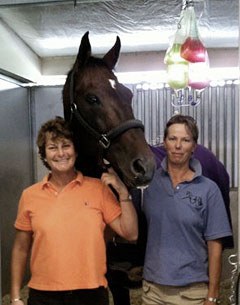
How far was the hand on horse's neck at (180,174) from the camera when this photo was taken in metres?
1.28

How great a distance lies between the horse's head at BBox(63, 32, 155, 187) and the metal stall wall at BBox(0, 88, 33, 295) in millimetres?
1030

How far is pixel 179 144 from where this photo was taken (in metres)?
1.24

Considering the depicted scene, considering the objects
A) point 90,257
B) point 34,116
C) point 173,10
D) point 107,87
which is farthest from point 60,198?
point 34,116

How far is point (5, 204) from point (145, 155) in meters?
1.44

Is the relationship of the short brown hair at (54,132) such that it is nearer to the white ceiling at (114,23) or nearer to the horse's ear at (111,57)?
the horse's ear at (111,57)

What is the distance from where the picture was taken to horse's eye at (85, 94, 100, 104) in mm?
1280

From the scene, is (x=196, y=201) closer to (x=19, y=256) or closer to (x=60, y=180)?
(x=60, y=180)

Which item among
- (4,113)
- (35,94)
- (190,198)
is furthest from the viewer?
(35,94)

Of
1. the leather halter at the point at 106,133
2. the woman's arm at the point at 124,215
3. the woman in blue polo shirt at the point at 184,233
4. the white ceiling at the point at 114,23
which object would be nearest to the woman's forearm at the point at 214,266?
the woman in blue polo shirt at the point at 184,233

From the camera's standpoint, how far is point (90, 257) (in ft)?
3.69

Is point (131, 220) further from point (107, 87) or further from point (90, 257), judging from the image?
point (107, 87)

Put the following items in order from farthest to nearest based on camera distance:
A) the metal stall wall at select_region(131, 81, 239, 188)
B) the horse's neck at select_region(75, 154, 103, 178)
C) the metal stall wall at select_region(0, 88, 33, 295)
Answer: the metal stall wall at select_region(131, 81, 239, 188) → the metal stall wall at select_region(0, 88, 33, 295) → the horse's neck at select_region(75, 154, 103, 178)

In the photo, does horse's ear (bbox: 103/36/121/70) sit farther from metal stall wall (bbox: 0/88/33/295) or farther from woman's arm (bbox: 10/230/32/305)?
metal stall wall (bbox: 0/88/33/295)

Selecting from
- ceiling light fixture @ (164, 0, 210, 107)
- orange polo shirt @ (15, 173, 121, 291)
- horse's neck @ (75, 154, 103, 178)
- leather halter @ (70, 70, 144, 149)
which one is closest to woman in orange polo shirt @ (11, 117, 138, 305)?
orange polo shirt @ (15, 173, 121, 291)
